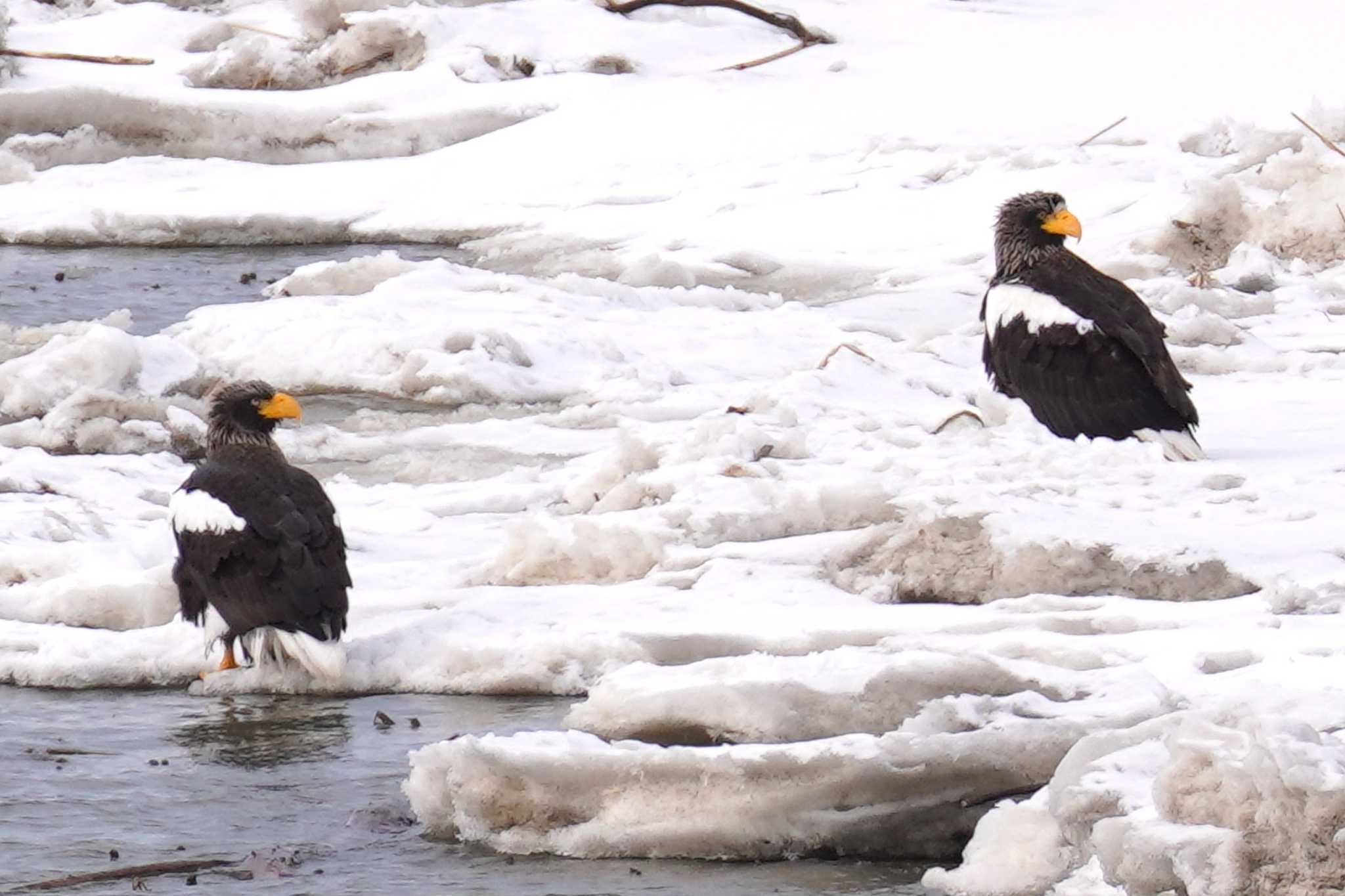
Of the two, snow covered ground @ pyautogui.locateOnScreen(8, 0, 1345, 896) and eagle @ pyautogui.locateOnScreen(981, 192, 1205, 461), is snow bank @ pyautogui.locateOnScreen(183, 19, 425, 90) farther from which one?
eagle @ pyautogui.locateOnScreen(981, 192, 1205, 461)

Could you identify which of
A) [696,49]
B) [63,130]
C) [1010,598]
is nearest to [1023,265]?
[1010,598]

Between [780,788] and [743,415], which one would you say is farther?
[743,415]

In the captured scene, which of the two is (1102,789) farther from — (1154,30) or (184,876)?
(1154,30)

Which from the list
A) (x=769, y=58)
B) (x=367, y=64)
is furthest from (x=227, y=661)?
(x=367, y=64)

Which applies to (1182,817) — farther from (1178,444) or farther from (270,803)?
(1178,444)

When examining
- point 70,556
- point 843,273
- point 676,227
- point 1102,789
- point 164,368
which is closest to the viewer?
point 1102,789

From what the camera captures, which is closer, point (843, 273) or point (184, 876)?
point (184, 876)

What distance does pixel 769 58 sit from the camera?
1625 cm

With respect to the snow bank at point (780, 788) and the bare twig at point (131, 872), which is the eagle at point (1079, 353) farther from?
the bare twig at point (131, 872)

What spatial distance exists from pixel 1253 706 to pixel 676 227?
9.03m

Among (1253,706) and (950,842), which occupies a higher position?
(1253,706)

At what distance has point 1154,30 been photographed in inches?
659

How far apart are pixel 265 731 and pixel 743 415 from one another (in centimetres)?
301

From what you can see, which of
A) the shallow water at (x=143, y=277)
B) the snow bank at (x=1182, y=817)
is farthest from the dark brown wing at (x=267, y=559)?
the shallow water at (x=143, y=277)
